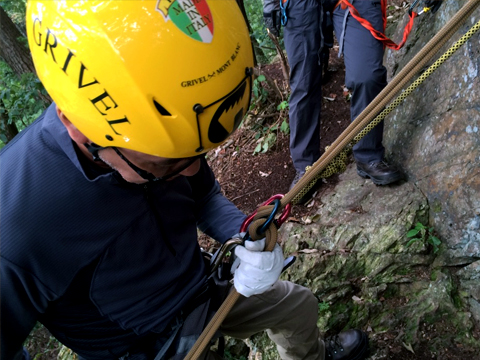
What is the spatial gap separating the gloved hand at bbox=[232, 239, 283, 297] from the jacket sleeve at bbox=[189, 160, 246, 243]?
0.87 ft

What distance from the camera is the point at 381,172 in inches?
131

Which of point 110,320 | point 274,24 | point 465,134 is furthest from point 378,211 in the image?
point 110,320

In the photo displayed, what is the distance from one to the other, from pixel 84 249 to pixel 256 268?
Answer: 81 centimetres

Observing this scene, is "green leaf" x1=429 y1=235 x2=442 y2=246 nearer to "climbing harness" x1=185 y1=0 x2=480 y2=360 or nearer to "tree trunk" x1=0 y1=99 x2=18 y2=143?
"climbing harness" x1=185 y1=0 x2=480 y2=360

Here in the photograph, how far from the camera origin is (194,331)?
1.96 metres

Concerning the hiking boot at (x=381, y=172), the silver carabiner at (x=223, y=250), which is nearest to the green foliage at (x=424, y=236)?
the hiking boot at (x=381, y=172)

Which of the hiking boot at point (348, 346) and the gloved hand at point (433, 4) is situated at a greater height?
the gloved hand at point (433, 4)

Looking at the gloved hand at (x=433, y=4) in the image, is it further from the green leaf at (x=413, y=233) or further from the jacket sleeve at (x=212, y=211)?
the jacket sleeve at (x=212, y=211)

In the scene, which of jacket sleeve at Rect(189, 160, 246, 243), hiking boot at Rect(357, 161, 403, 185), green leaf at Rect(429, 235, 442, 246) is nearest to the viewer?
jacket sleeve at Rect(189, 160, 246, 243)

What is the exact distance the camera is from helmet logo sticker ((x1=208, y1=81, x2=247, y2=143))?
4.63 ft

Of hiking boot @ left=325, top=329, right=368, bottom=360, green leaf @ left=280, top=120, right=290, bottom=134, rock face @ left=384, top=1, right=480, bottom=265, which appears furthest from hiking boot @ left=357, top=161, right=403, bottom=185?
green leaf @ left=280, top=120, right=290, bottom=134

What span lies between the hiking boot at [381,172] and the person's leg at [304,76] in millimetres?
549

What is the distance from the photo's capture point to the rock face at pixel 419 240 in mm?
2832

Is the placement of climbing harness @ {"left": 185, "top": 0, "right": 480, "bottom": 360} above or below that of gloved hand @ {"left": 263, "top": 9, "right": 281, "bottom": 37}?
above
